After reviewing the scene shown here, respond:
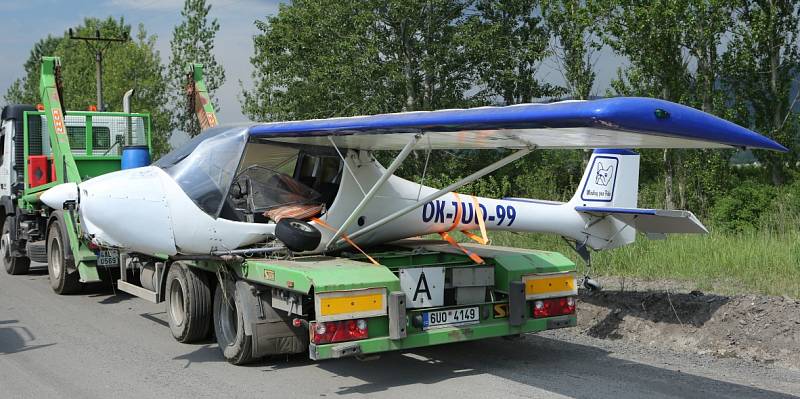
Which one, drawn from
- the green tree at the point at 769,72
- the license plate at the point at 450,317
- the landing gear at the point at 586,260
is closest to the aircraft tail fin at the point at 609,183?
the landing gear at the point at 586,260

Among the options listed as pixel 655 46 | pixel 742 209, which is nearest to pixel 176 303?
pixel 742 209

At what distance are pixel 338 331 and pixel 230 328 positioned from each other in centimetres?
177

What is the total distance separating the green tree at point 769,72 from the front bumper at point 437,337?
55.7 ft

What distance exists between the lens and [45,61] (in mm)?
12438

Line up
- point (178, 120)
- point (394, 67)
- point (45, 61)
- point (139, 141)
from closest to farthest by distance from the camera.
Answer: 1. point (45, 61)
2. point (139, 141)
3. point (394, 67)
4. point (178, 120)

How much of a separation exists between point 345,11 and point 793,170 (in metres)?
14.3

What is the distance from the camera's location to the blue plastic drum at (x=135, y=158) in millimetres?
11477

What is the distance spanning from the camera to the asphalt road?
20.3ft

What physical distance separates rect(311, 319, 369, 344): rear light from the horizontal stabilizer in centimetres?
339

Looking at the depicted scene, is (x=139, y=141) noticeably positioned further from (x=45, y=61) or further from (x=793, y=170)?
(x=793, y=170)

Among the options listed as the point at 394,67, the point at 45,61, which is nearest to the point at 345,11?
the point at 394,67

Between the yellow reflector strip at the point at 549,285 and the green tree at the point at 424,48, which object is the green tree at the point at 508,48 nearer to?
the green tree at the point at 424,48

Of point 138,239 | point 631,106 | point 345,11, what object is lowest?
point 138,239

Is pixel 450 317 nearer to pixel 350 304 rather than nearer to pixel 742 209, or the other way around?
pixel 350 304
